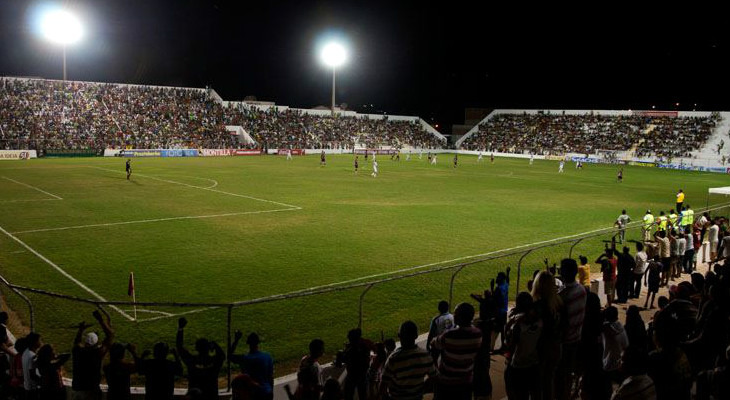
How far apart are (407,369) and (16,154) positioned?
59.8m

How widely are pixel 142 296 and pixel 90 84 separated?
65.6 m

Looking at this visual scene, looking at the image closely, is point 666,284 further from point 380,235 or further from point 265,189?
point 265,189

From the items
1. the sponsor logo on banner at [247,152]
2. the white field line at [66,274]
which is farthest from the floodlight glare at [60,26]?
the white field line at [66,274]

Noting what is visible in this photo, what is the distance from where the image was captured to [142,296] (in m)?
12.4

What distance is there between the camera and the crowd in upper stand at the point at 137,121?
193 feet

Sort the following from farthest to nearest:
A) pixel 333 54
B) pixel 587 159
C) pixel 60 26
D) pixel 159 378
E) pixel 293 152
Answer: pixel 333 54
pixel 587 159
pixel 293 152
pixel 60 26
pixel 159 378

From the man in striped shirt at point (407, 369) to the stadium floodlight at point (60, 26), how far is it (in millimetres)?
67004

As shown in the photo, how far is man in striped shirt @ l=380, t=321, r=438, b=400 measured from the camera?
5316mm

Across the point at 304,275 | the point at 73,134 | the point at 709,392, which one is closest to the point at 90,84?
the point at 73,134

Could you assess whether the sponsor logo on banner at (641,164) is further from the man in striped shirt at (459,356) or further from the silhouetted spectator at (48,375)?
the silhouetted spectator at (48,375)

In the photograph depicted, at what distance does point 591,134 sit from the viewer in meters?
84.5

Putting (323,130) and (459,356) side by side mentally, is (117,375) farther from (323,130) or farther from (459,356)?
(323,130)

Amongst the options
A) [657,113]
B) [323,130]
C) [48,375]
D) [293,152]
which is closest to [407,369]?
[48,375]

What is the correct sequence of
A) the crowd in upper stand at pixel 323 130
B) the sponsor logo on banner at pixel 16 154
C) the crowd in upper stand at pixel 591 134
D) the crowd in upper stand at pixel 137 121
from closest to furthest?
the sponsor logo on banner at pixel 16 154 < the crowd in upper stand at pixel 137 121 < the crowd in upper stand at pixel 591 134 < the crowd in upper stand at pixel 323 130
